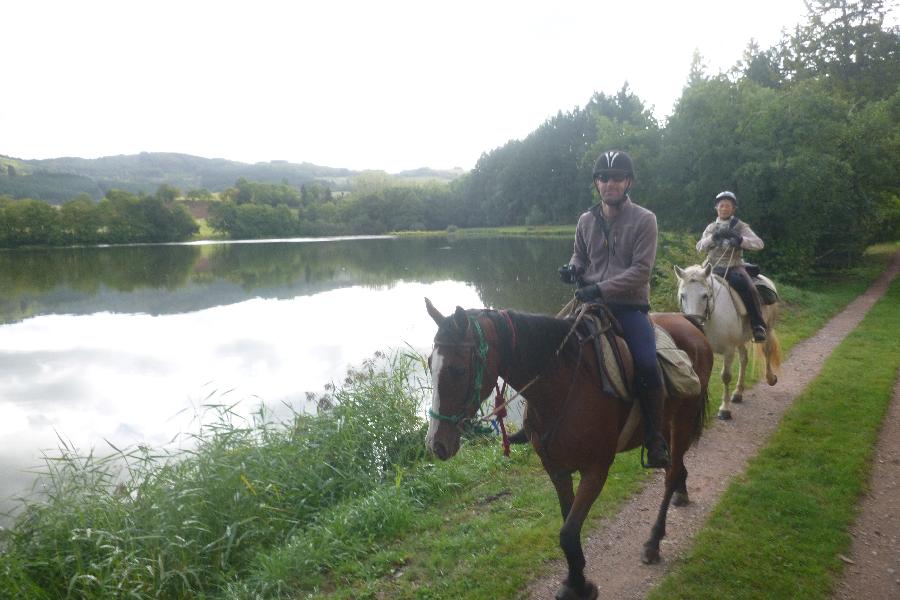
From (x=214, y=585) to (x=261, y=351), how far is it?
939cm

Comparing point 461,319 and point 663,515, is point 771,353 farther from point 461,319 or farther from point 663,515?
point 461,319

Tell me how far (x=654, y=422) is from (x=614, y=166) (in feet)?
5.91

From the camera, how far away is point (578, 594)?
3504mm

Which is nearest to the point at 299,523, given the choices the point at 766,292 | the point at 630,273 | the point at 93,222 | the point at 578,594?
the point at 578,594

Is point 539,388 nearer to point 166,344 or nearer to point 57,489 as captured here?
point 57,489

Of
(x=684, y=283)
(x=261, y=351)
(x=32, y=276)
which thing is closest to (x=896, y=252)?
(x=684, y=283)

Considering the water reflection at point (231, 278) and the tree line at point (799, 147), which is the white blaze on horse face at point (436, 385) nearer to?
the water reflection at point (231, 278)

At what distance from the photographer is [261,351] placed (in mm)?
13422

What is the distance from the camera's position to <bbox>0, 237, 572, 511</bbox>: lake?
938cm

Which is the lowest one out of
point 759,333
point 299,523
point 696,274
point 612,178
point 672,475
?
point 299,523

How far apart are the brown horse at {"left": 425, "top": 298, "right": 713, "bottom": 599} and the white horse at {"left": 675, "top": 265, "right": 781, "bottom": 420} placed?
4.05 m

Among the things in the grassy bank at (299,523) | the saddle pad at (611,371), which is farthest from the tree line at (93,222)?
the saddle pad at (611,371)

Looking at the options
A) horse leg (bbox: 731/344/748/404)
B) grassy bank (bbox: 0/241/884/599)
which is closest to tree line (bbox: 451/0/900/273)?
horse leg (bbox: 731/344/748/404)

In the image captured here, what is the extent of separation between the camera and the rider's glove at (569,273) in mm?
3656
